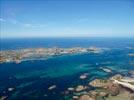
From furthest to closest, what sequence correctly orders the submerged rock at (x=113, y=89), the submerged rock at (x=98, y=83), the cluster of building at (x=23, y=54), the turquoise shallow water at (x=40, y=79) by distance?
the cluster of building at (x=23, y=54) → the submerged rock at (x=98, y=83) → the turquoise shallow water at (x=40, y=79) → the submerged rock at (x=113, y=89)

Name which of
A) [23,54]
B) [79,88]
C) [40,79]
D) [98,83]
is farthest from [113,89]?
[23,54]

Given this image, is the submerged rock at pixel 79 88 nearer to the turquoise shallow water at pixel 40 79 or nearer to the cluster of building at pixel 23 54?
the turquoise shallow water at pixel 40 79

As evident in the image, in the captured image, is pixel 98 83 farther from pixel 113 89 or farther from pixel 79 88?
pixel 79 88

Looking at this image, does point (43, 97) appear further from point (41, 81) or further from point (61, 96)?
point (41, 81)

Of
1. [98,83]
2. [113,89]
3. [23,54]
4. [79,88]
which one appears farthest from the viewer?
[23,54]

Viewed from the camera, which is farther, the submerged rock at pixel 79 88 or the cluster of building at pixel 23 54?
the cluster of building at pixel 23 54

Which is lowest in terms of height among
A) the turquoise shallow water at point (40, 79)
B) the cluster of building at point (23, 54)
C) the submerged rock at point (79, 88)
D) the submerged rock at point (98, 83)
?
the turquoise shallow water at point (40, 79)

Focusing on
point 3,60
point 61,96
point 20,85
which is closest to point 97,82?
point 61,96

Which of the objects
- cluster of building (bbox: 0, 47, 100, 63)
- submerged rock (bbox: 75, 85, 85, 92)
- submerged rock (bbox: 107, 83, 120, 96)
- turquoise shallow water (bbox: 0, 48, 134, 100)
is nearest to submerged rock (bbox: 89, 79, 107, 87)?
turquoise shallow water (bbox: 0, 48, 134, 100)

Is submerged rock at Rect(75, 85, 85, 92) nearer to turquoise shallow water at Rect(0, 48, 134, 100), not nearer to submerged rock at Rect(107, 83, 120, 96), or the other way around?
turquoise shallow water at Rect(0, 48, 134, 100)

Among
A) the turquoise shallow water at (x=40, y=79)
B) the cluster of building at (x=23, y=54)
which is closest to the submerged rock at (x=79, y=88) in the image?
the turquoise shallow water at (x=40, y=79)

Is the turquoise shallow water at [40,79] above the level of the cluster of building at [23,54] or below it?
below
